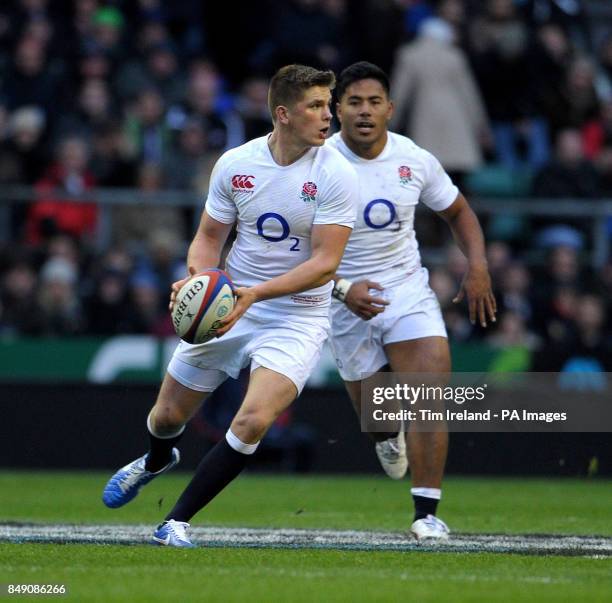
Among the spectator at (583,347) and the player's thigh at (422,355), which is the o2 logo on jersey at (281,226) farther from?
the spectator at (583,347)

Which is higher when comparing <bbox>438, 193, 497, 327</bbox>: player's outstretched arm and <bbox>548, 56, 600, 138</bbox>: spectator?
<bbox>548, 56, 600, 138</bbox>: spectator

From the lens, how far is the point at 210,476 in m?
7.91

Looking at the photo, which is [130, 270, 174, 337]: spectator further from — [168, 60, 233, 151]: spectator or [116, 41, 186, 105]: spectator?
[116, 41, 186, 105]: spectator

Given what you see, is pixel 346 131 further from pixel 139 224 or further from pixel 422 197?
pixel 139 224

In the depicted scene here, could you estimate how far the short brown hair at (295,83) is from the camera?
8148 mm

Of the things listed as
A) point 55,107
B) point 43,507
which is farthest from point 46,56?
point 43,507

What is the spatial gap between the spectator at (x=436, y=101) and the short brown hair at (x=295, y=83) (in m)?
7.64

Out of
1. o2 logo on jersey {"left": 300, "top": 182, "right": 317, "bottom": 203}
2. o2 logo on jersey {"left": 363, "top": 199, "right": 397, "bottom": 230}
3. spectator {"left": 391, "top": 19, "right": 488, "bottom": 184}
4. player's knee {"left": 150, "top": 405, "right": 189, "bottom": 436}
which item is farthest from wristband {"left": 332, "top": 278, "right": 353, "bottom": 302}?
spectator {"left": 391, "top": 19, "right": 488, "bottom": 184}

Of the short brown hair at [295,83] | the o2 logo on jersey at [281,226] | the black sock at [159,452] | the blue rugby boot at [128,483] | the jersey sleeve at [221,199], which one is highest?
the short brown hair at [295,83]

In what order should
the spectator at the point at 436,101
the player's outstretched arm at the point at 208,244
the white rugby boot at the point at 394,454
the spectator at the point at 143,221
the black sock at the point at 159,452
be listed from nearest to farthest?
the player's outstretched arm at the point at 208,244
the black sock at the point at 159,452
the white rugby boot at the point at 394,454
the spectator at the point at 143,221
the spectator at the point at 436,101

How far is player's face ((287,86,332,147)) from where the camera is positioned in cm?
815

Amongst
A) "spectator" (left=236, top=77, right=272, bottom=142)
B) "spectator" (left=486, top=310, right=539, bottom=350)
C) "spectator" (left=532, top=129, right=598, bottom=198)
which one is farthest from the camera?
"spectator" (left=532, top=129, right=598, bottom=198)

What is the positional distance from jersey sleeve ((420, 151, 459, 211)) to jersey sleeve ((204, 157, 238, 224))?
1342 millimetres

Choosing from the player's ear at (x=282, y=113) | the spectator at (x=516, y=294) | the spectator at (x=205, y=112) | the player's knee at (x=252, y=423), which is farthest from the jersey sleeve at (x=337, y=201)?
the spectator at (x=205, y=112)
